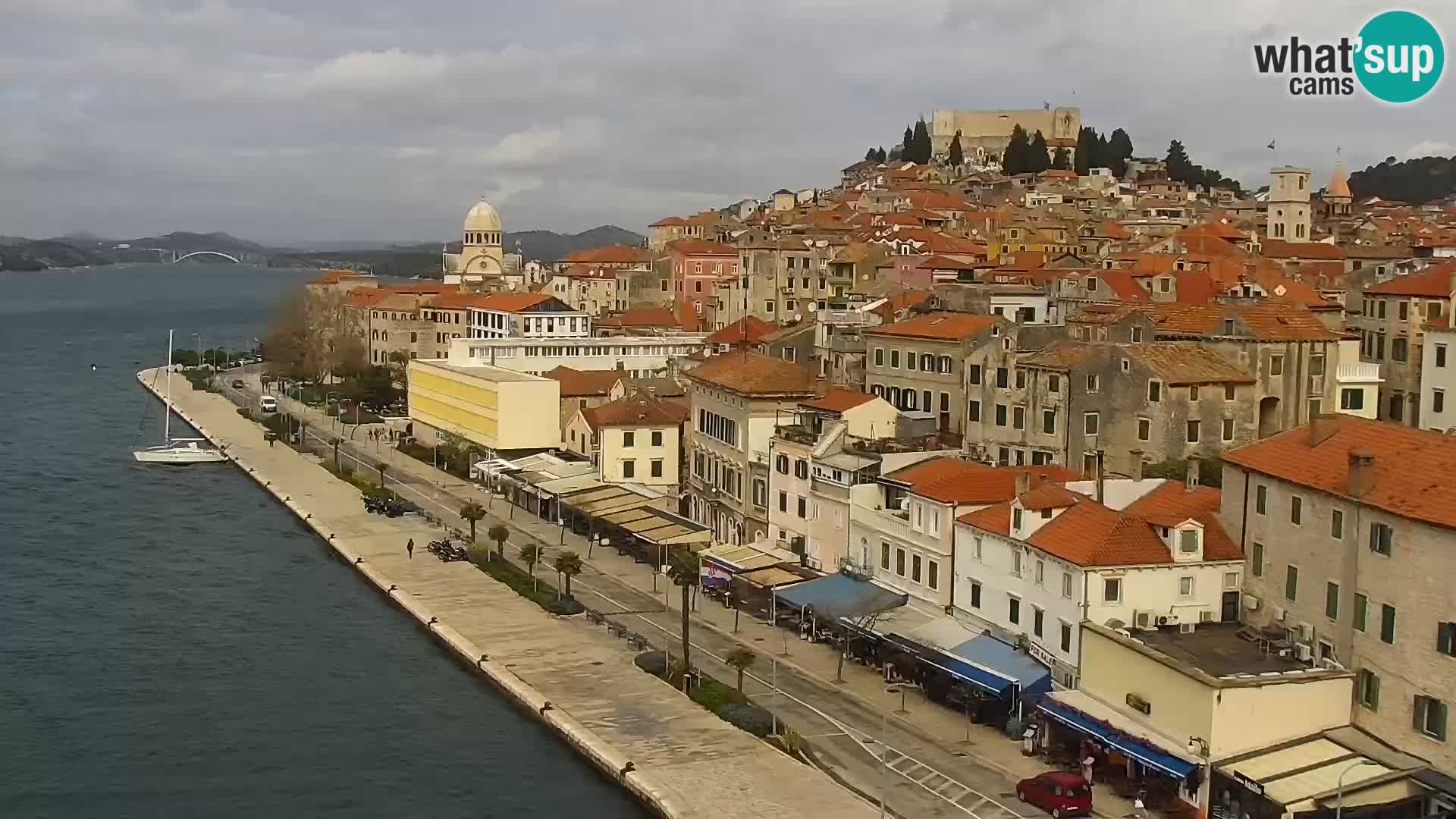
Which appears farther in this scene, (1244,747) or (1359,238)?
(1359,238)

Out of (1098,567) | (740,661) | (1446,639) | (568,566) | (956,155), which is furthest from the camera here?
(956,155)

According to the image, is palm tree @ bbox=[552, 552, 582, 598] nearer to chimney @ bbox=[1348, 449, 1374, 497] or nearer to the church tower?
chimney @ bbox=[1348, 449, 1374, 497]

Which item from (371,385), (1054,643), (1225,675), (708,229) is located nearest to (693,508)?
(1054,643)

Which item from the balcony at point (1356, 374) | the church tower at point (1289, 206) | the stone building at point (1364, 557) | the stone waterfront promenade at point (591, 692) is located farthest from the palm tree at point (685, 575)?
the church tower at point (1289, 206)

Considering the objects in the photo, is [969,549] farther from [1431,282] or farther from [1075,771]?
[1431,282]

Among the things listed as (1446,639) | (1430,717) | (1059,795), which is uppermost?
(1446,639)

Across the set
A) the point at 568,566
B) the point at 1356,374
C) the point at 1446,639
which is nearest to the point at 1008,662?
the point at 1446,639

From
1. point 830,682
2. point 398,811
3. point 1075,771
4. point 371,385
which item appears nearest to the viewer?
point 1075,771

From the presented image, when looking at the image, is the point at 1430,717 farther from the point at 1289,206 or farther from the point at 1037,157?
the point at 1037,157
